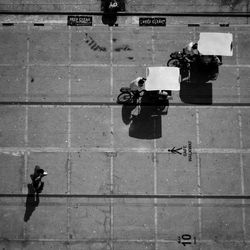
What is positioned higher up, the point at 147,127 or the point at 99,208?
the point at 147,127

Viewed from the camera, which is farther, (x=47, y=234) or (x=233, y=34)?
(x=233, y=34)

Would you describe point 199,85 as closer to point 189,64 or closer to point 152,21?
point 189,64

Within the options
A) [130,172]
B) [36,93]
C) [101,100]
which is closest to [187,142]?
[130,172]

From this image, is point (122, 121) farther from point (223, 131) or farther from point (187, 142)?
point (223, 131)

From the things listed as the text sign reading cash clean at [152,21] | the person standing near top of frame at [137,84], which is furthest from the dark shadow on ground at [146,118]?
the text sign reading cash clean at [152,21]

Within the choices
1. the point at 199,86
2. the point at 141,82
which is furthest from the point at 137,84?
the point at 199,86

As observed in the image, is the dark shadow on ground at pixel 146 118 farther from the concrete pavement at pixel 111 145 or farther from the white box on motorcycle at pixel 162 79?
the white box on motorcycle at pixel 162 79
